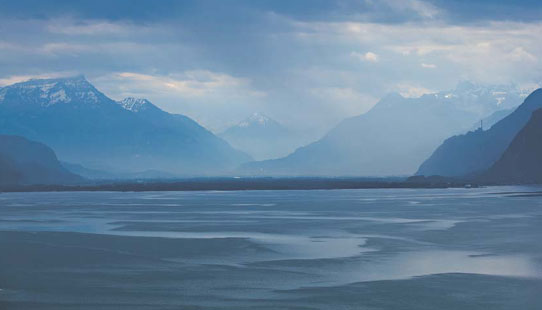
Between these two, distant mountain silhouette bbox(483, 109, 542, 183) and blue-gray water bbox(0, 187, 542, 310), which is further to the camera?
distant mountain silhouette bbox(483, 109, 542, 183)

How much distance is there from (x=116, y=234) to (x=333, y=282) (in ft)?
94.1

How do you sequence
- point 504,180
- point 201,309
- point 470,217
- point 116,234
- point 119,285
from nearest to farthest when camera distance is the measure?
point 201,309
point 119,285
point 116,234
point 470,217
point 504,180

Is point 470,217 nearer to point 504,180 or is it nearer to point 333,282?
point 333,282

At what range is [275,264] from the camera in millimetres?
43812

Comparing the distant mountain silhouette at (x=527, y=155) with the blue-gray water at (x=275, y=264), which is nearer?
the blue-gray water at (x=275, y=264)

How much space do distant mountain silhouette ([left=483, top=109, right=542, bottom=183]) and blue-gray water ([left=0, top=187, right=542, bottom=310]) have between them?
110267 millimetres

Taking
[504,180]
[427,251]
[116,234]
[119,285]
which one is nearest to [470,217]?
[427,251]

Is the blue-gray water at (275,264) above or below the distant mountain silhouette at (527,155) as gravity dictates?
below

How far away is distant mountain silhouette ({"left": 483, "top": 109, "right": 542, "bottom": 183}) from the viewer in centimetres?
17925

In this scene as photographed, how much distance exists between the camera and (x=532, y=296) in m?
33.8

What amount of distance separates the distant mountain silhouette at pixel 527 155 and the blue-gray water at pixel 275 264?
11027 cm

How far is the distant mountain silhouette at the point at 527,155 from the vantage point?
588ft

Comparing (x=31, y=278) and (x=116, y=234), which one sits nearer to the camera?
(x=31, y=278)

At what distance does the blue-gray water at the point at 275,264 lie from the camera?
33.8m
